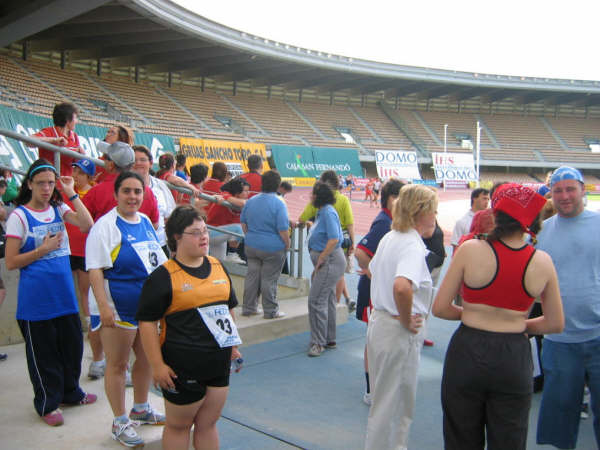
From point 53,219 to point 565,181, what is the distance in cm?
313

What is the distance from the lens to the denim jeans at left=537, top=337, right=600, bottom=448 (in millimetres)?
2873

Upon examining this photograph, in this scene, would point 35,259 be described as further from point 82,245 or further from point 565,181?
point 565,181

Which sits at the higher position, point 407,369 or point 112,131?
point 112,131

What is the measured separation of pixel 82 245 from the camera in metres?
4.01

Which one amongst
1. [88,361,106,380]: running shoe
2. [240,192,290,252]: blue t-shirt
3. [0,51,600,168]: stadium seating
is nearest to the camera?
[88,361,106,380]: running shoe

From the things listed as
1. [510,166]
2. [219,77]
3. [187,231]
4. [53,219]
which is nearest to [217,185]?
[53,219]

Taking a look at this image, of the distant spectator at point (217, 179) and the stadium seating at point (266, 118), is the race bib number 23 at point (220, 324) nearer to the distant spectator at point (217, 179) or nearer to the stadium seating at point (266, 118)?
the distant spectator at point (217, 179)

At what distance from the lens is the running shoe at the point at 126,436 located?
283cm

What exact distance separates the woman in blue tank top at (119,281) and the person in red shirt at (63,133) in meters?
1.55

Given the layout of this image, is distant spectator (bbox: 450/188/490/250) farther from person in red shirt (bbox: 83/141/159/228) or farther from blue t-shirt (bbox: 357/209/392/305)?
person in red shirt (bbox: 83/141/159/228)

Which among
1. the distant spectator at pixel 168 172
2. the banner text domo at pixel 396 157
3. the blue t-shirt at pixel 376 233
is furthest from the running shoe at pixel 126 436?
the banner text domo at pixel 396 157

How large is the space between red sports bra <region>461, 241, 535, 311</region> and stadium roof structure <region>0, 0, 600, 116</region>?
11.4 m

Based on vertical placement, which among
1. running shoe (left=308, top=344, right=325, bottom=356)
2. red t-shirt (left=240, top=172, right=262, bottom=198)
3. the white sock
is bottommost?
running shoe (left=308, top=344, right=325, bottom=356)

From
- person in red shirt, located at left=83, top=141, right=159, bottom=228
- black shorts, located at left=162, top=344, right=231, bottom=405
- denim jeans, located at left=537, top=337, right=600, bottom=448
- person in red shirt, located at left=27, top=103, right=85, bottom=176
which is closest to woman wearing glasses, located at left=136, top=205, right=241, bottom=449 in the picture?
black shorts, located at left=162, top=344, right=231, bottom=405
